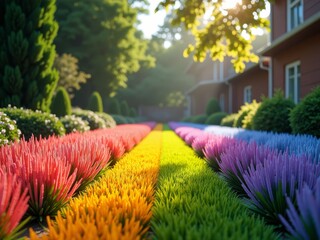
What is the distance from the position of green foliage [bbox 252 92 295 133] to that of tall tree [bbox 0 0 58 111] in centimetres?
697

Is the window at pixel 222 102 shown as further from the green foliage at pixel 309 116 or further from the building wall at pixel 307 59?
the green foliage at pixel 309 116

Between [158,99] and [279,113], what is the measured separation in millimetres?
44849

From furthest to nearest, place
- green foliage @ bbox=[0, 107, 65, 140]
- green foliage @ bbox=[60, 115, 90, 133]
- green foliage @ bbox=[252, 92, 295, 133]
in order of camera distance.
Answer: green foliage @ bbox=[60, 115, 90, 133], green foliage @ bbox=[252, 92, 295, 133], green foliage @ bbox=[0, 107, 65, 140]

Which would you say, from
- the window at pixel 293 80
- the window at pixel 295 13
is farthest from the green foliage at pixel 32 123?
the window at pixel 295 13

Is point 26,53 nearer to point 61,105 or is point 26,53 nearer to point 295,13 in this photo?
point 61,105

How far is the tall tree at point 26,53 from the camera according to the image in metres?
10.2

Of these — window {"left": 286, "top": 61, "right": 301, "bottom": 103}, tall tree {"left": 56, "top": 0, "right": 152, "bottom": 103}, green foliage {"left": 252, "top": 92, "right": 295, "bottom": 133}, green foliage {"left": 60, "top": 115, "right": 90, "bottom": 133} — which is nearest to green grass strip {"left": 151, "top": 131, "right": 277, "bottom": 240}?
green foliage {"left": 252, "top": 92, "right": 295, "bottom": 133}

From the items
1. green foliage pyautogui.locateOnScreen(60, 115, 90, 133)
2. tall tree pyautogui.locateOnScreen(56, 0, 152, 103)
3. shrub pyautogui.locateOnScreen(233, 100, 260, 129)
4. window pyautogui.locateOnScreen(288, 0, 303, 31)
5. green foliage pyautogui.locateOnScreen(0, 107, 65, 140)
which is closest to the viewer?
green foliage pyautogui.locateOnScreen(0, 107, 65, 140)

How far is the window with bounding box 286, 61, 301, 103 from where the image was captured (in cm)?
1238

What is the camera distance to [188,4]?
10.0m

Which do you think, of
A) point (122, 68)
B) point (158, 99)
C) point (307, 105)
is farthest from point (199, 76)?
point (307, 105)

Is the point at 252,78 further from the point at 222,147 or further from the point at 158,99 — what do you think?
the point at 158,99

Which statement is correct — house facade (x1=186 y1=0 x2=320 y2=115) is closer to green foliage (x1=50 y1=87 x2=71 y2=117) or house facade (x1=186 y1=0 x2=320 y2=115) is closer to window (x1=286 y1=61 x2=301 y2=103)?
window (x1=286 y1=61 x2=301 y2=103)

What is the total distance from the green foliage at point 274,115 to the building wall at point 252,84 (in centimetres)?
759
